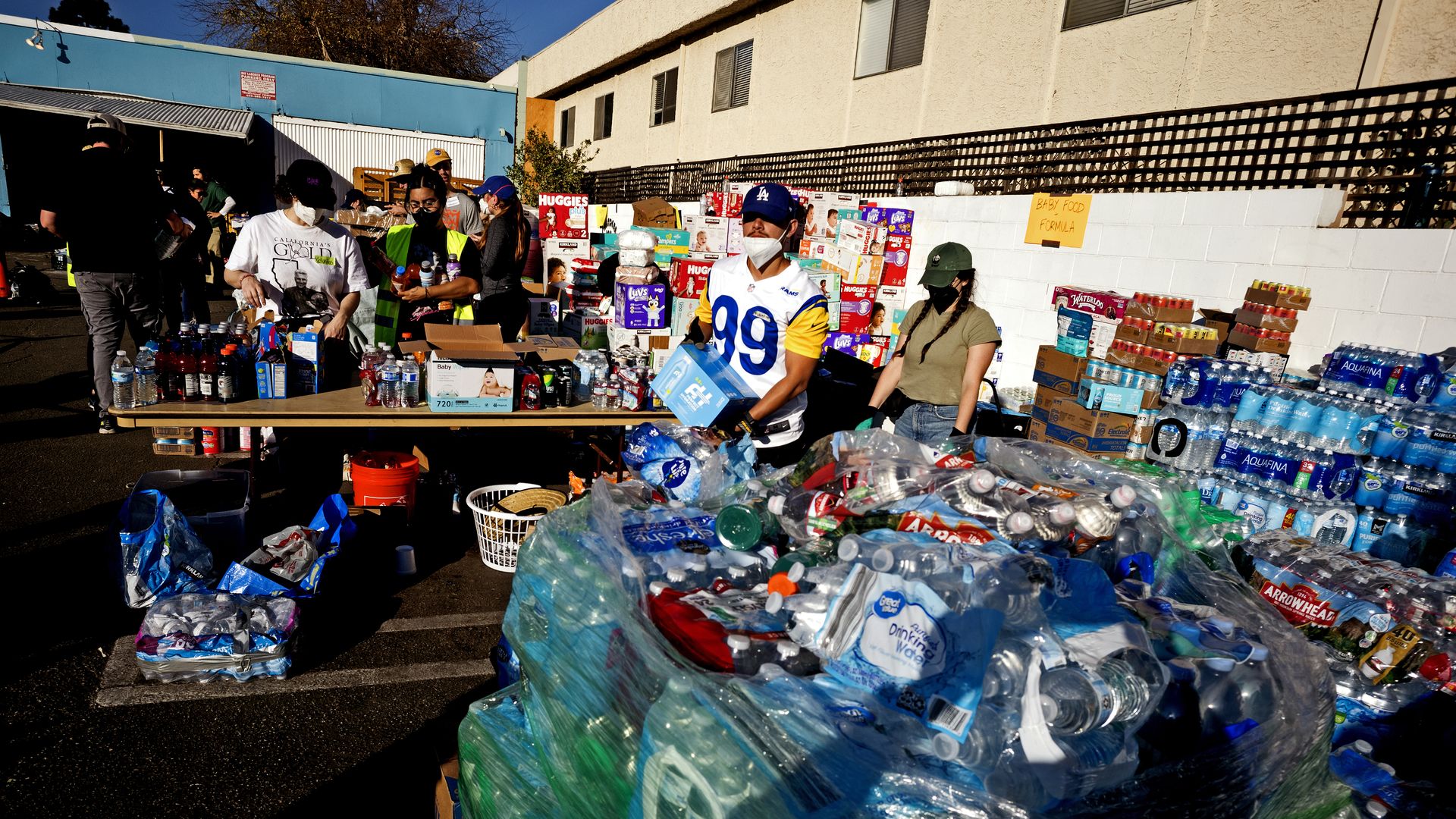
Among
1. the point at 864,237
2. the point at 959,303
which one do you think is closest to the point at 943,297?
the point at 959,303

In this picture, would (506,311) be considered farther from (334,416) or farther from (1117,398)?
(1117,398)

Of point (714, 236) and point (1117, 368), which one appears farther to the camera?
point (714, 236)

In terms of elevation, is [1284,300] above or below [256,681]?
above

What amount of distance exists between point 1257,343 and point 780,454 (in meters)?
4.01

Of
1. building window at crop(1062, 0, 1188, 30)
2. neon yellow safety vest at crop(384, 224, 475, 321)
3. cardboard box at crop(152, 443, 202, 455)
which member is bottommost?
cardboard box at crop(152, 443, 202, 455)

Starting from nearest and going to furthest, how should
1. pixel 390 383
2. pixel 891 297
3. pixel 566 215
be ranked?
pixel 390 383
pixel 891 297
pixel 566 215

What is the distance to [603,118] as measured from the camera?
22.1 metres

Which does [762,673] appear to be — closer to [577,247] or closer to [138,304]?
[138,304]

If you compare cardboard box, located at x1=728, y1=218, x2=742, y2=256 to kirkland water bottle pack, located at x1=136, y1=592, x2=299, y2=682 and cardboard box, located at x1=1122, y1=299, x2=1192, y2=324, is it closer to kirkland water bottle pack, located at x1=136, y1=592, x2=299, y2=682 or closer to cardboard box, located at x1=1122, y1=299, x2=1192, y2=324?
cardboard box, located at x1=1122, y1=299, x2=1192, y2=324

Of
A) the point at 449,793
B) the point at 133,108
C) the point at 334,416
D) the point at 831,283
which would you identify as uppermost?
the point at 133,108

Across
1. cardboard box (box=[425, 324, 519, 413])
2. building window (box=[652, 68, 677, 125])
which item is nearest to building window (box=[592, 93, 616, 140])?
building window (box=[652, 68, 677, 125])

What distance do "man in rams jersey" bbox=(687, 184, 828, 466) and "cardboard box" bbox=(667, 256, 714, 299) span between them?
10.8ft

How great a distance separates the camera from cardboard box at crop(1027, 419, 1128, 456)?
5.81m

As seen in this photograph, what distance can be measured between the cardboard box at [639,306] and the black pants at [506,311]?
1.06 meters
